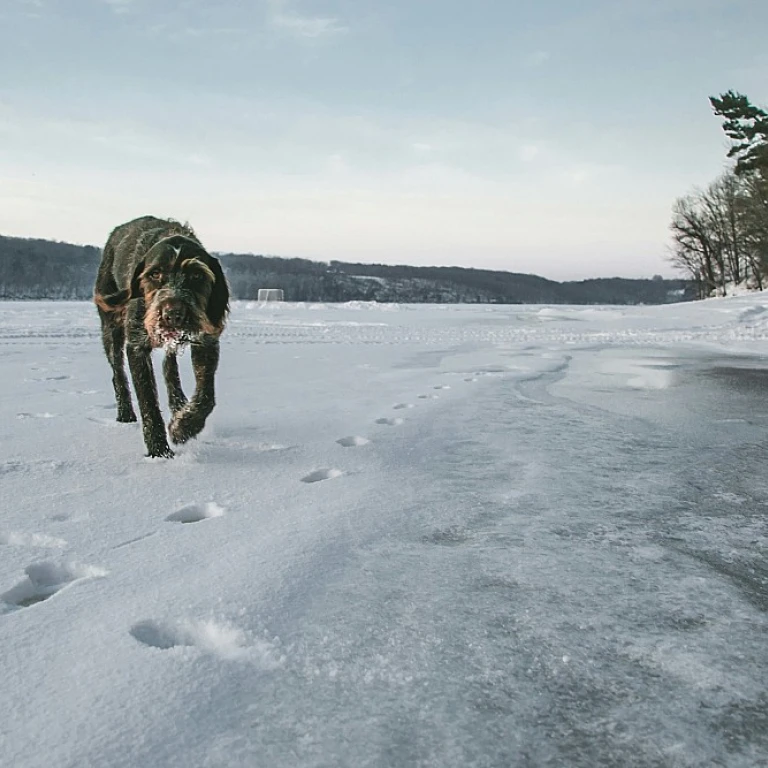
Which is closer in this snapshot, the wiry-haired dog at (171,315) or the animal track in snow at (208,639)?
the animal track in snow at (208,639)

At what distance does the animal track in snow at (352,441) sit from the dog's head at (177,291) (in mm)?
994

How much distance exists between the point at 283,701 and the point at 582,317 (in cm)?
2891

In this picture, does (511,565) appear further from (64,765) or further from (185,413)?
(185,413)

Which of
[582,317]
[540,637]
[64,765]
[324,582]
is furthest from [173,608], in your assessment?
[582,317]

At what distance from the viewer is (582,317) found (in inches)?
1119

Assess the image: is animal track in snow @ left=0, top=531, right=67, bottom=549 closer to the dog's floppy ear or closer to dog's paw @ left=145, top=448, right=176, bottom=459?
dog's paw @ left=145, top=448, right=176, bottom=459

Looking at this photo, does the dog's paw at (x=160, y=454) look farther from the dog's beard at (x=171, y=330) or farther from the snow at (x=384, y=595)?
the dog's beard at (x=171, y=330)

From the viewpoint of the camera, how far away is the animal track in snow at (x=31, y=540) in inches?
82.7

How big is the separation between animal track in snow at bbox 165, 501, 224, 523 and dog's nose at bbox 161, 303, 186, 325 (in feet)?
3.34

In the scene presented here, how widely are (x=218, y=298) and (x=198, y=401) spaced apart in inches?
25.1

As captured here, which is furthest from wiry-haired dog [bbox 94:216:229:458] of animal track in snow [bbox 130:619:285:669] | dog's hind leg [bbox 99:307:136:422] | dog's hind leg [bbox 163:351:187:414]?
animal track in snow [bbox 130:619:285:669]

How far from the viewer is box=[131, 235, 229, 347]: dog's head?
3.16 meters

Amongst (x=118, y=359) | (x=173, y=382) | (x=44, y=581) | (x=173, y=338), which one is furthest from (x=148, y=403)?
(x=44, y=581)

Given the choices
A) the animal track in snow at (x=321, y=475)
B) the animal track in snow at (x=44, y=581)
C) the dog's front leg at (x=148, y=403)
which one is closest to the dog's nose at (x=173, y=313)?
the dog's front leg at (x=148, y=403)
